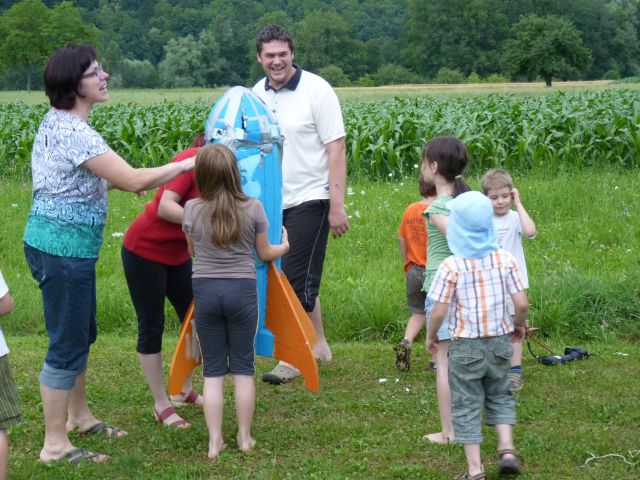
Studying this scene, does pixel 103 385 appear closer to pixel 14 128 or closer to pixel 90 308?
pixel 90 308

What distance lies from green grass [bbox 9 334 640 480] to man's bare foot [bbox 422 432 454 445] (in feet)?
0.15

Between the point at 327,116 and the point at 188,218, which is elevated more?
the point at 327,116

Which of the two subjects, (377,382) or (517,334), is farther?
(377,382)

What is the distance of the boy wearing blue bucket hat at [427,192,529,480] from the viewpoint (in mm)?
4262

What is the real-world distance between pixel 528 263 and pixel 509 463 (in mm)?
4555

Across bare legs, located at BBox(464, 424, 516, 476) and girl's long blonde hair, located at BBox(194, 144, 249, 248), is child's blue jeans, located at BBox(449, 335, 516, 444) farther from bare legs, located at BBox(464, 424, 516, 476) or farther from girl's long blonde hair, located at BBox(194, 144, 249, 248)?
girl's long blonde hair, located at BBox(194, 144, 249, 248)

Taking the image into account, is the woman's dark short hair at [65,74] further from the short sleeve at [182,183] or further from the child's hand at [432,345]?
the child's hand at [432,345]

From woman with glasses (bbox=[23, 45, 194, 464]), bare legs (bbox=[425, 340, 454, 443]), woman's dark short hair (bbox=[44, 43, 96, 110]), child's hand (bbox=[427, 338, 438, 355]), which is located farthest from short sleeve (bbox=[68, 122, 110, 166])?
bare legs (bbox=[425, 340, 454, 443])

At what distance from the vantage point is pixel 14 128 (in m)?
17.4

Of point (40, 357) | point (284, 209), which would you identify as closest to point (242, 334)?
point (284, 209)

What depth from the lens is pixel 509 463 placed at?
4379 millimetres

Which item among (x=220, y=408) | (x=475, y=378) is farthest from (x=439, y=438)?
(x=220, y=408)

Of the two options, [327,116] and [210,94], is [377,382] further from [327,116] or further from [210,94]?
[210,94]

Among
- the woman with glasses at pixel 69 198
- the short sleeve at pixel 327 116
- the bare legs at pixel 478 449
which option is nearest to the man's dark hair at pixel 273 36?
the short sleeve at pixel 327 116
